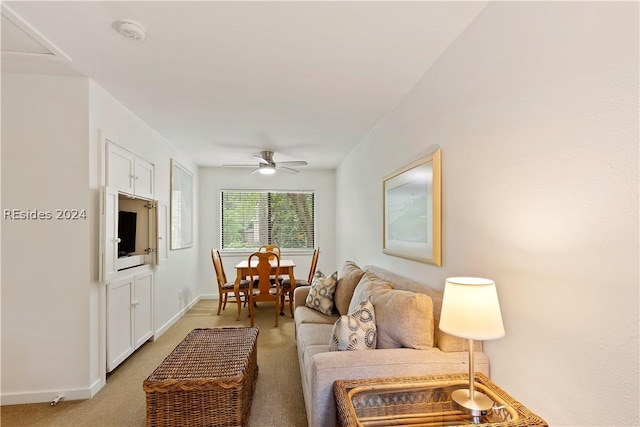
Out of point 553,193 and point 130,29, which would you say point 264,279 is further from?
point 553,193

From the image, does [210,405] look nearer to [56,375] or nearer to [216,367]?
[216,367]

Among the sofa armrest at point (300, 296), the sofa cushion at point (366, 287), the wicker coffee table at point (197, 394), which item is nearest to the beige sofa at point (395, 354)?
the sofa cushion at point (366, 287)

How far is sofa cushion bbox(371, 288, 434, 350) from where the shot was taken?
1.81 metres

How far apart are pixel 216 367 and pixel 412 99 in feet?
7.93

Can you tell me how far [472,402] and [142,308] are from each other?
3196 millimetres

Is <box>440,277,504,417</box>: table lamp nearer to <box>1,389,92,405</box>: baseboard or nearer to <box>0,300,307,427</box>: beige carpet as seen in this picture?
<box>0,300,307,427</box>: beige carpet

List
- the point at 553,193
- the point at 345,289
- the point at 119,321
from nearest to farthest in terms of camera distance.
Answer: the point at 553,193 < the point at 119,321 < the point at 345,289

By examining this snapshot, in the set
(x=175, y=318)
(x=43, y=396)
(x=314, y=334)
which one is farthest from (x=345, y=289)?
(x=175, y=318)

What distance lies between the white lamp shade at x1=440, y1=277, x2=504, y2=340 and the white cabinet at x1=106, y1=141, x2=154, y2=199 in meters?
2.73

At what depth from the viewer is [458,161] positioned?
1.94 metres

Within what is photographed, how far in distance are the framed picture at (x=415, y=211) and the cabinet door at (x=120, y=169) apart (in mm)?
2444

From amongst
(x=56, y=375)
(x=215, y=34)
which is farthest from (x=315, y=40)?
(x=56, y=375)

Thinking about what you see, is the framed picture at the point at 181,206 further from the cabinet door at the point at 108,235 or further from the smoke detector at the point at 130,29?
the smoke detector at the point at 130,29

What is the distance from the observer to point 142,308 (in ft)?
11.1
